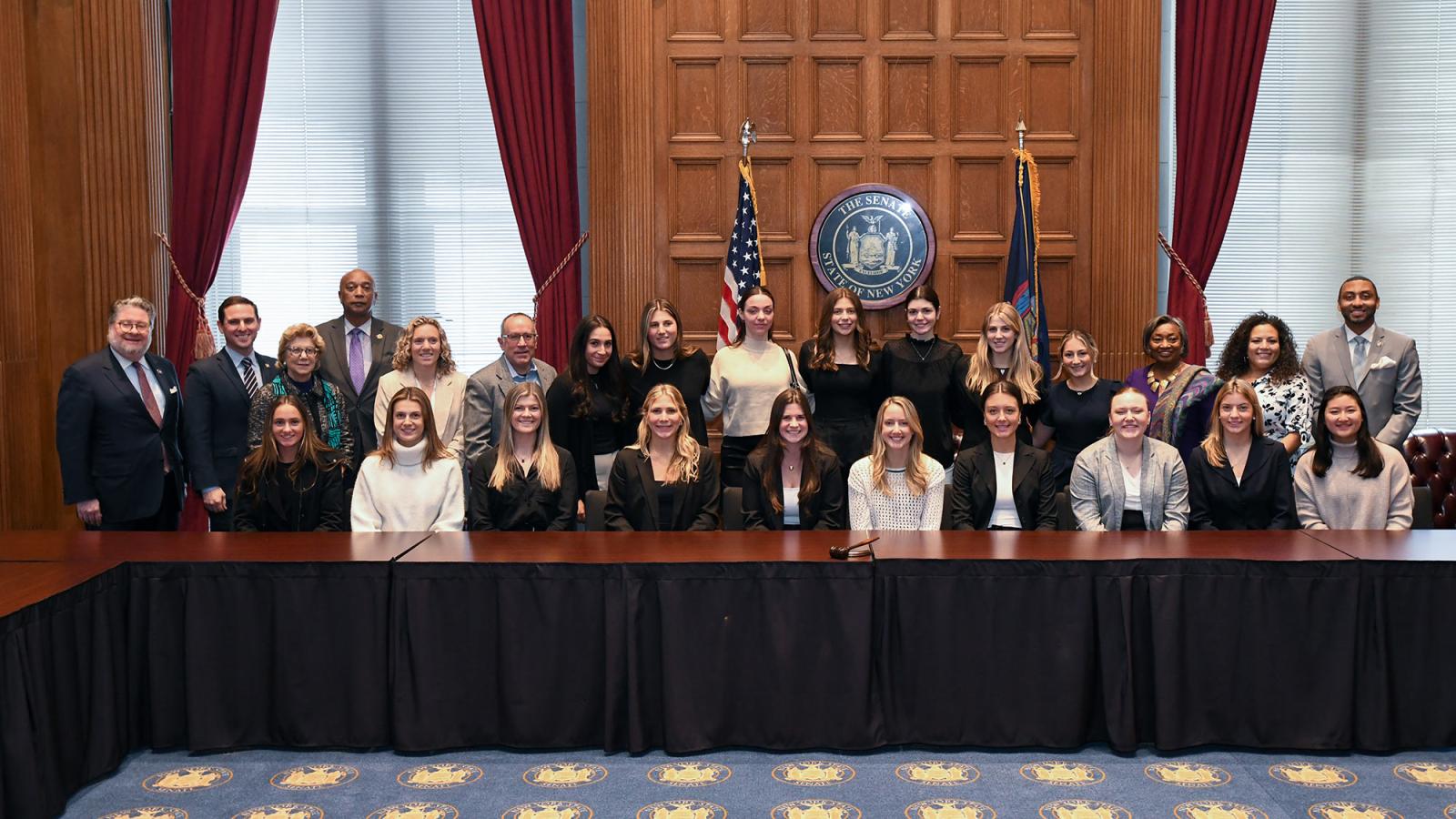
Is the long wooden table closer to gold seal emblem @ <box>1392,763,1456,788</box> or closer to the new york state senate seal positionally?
gold seal emblem @ <box>1392,763,1456,788</box>

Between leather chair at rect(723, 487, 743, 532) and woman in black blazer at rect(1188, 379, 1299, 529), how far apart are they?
178cm

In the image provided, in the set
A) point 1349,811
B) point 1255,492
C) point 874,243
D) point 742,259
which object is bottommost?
point 1349,811

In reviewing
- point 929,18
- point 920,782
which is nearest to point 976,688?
point 920,782

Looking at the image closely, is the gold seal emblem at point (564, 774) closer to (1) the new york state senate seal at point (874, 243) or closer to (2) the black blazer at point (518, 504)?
(2) the black blazer at point (518, 504)

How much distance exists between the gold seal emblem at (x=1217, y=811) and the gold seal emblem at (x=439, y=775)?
2.07 metres

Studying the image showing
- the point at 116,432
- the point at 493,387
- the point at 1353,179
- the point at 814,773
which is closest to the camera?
the point at 814,773

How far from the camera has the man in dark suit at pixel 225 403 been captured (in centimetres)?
537

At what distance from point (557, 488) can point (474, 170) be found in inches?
127

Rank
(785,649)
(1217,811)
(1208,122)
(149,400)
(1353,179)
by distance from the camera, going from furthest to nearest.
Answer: (1353,179), (1208,122), (149,400), (785,649), (1217,811)

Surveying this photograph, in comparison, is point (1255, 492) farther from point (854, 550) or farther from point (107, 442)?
point (107, 442)

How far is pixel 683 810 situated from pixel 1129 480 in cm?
231

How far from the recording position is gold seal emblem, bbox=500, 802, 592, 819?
3.45m

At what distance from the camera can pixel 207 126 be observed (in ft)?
23.2

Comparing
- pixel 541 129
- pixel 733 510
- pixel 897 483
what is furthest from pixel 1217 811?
pixel 541 129
